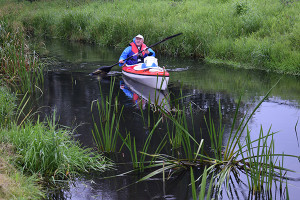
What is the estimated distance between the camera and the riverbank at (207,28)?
42.1ft

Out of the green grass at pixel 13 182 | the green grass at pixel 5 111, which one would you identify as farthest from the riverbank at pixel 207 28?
the green grass at pixel 13 182

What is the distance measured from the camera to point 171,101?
24.6ft

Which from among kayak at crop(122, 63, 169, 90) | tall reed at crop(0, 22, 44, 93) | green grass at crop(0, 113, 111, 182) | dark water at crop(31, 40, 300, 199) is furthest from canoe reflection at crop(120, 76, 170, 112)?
green grass at crop(0, 113, 111, 182)

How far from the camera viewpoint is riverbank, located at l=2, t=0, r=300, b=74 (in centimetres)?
1283

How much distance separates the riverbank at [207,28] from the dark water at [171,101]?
2.35 feet

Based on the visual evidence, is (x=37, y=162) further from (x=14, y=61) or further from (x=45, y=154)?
(x=14, y=61)

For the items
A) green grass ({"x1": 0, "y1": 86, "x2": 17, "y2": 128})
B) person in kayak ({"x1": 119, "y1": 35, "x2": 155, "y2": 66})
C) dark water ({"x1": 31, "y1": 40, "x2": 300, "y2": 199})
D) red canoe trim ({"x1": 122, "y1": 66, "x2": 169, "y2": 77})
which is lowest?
dark water ({"x1": 31, "y1": 40, "x2": 300, "y2": 199})

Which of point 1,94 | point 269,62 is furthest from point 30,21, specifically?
point 1,94

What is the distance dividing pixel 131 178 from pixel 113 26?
13.4 metres

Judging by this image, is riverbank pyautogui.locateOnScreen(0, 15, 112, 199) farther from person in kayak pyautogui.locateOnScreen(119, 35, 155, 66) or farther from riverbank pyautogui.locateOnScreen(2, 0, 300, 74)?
riverbank pyautogui.locateOnScreen(2, 0, 300, 74)

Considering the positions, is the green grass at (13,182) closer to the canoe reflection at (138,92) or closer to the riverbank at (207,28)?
the canoe reflection at (138,92)

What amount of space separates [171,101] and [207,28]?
26.7 feet

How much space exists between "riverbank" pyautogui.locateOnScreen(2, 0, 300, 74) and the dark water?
716 mm

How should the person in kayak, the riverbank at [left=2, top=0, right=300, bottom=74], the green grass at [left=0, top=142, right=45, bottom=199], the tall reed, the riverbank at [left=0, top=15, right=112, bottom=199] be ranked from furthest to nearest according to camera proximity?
the riverbank at [left=2, top=0, right=300, bottom=74] < the person in kayak < the tall reed < the riverbank at [left=0, top=15, right=112, bottom=199] < the green grass at [left=0, top=142, right=45, bottom=199]
